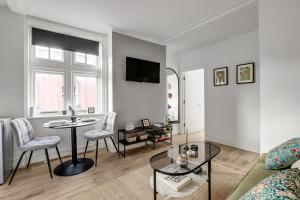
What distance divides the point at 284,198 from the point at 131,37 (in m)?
3.45

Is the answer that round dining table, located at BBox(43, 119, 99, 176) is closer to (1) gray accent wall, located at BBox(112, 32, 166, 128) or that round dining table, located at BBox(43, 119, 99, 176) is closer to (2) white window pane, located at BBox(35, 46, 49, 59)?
(1) gray accent wall, located at BBox(112, 32, 166, 128)

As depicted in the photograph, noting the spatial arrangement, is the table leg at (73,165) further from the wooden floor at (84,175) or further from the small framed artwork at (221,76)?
the small framed artwork at (221,76)

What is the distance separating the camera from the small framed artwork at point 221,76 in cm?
352

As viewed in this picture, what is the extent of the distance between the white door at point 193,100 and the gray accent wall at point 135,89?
1.09m

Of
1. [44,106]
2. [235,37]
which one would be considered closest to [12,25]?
[44,106]

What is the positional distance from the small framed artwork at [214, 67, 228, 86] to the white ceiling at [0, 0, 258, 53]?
0.75m

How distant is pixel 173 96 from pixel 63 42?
329cm

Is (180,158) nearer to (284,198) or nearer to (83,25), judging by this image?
(284,198)

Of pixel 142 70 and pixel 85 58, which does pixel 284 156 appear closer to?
pixel 142 70

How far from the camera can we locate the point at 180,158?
1631 mm

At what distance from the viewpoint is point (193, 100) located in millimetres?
4871

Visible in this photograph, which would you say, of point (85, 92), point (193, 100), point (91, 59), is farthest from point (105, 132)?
point (193, 100)

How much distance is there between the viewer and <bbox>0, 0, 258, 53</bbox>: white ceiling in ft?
7.41

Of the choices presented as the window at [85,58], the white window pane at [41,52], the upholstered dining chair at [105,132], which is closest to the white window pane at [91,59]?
the window at [85,58]
